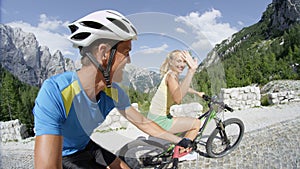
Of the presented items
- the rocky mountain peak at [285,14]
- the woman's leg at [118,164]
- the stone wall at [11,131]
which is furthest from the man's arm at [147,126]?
the rocky mountain peak at [285,14]

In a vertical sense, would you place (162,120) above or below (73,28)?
below

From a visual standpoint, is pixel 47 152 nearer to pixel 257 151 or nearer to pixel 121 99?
pixel 121 99

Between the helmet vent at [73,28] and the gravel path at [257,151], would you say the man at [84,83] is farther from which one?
the gravel path at [257,151]

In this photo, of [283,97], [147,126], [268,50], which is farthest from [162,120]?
[268,50]

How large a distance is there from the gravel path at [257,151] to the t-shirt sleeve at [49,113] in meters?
1.36

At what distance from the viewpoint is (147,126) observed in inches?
17.1

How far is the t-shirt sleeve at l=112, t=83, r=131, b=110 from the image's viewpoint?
40 cm

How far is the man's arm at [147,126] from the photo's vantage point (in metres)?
0.43

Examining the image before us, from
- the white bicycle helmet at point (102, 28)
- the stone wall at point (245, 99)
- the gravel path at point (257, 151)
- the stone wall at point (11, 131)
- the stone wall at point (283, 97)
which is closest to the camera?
the white bicycle helmet at point (102, 28)

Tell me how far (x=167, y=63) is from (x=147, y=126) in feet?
0.38

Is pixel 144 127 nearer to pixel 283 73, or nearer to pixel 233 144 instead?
pixel 233 144

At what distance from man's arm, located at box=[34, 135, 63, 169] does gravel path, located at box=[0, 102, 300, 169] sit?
4.44 feet

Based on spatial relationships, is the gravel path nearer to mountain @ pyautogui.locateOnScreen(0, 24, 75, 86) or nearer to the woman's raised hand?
mountain @ pyautogui.locateOnScreen(0, 24, 75, 86)

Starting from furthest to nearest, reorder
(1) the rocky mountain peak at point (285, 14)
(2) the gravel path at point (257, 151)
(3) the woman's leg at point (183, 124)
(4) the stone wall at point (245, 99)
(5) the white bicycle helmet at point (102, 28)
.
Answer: (1) the rocky mountain peak at point (285, 14) < (4) the stone wall at point (245, 99) < (2) the gravel path at point (257, 151) < (3) the woman's leg at point (183, 124) < (5) the white bicycle helmet at point (102, 28)
